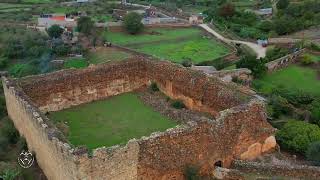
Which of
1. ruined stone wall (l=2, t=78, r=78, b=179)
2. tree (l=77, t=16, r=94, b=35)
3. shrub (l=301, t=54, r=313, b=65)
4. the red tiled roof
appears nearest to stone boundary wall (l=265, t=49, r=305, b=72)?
shrub (l=301, t=54, r=313, b=65)

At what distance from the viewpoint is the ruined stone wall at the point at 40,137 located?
1509cm

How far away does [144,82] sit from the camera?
24828mm

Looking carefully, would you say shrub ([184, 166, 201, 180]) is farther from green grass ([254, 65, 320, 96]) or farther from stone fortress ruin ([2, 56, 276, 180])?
green grass ([254, 65, 320, 96])

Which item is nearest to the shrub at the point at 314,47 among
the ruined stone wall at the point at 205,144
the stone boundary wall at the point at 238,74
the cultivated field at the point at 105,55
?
the stone boundary wall at the point at 238,74

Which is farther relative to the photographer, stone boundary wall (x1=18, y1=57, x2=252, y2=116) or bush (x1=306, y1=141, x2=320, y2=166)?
stone boundary wall (x1=18, y1=57, x2=252, y2=116)

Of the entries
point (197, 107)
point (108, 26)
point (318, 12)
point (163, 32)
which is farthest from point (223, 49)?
point (197, 107)

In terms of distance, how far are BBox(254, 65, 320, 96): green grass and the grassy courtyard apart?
786cm

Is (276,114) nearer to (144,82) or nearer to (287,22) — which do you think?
(144,82)

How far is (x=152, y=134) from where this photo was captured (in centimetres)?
1578

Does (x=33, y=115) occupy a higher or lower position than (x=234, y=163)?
higher

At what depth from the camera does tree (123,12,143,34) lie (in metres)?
53.5

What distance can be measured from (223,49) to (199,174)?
3253 centimetres

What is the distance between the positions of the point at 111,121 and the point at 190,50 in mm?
25837

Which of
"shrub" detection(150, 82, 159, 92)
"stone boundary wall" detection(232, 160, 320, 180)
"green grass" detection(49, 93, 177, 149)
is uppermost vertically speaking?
"shrub" detection(150, 82, 159, 92)
